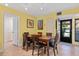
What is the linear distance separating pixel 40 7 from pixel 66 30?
0.79m

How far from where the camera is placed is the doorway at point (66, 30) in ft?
8.29

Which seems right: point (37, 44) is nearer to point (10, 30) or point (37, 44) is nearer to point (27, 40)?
point (27, 40)

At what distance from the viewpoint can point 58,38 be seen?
2.55 m

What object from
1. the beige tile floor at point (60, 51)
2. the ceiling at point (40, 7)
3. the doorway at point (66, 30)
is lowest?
the beige tile floor at point (60, 51)

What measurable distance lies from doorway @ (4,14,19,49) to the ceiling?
241 millimetres

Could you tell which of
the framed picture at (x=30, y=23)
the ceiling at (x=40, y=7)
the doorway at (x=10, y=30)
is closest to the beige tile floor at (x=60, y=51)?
the doorway at (x=10, y=30)

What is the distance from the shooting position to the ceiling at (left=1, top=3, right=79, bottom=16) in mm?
2340

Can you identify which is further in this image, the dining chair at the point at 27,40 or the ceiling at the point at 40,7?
the dining chair at the point at 27,40

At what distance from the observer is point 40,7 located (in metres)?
2.40

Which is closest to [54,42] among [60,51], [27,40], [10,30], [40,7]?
[60,51]

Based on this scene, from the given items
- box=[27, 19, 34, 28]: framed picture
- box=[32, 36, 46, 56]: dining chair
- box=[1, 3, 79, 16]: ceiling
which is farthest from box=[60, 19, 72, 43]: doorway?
box=[27, 19, 34, 28]: framed picture

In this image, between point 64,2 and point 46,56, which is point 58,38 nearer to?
point 46,56

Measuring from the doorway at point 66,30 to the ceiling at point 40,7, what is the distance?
1.06ft

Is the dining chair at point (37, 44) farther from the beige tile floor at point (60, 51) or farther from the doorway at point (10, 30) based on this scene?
the doorway at point (10, 30)
